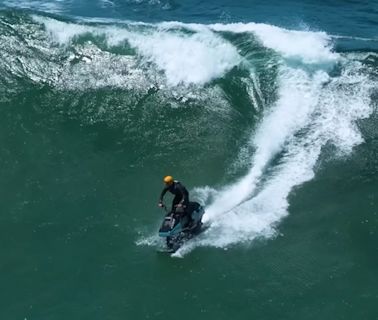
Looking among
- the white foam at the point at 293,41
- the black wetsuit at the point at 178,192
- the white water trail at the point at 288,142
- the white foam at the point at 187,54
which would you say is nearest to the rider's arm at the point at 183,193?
the black wetsuit at the point at 178,192

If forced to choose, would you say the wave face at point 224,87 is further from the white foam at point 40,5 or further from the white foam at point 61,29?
the white foam at point 40,5

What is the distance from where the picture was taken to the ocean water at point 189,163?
14.6 metres

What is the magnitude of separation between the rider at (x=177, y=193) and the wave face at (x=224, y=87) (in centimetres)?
124

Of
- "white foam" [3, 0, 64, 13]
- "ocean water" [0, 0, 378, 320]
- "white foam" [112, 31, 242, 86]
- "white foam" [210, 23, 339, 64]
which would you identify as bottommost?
"ocean water" [0, 0, 378, 320]

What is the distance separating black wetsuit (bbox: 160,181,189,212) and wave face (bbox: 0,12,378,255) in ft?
4.16

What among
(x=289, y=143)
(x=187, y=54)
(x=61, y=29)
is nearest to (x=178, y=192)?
(x=289, y=143)

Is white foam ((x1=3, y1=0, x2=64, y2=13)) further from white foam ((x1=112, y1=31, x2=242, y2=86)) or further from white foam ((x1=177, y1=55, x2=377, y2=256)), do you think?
white foam ((x1=177, y1=55, x2=377, y2=256))

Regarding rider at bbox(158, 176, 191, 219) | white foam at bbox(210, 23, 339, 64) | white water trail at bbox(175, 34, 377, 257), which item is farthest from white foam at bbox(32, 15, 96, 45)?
rider at bbox(158, 176, 191, 219)

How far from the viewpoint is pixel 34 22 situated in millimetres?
23688

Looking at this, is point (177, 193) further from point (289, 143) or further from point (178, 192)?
point (289, 143)

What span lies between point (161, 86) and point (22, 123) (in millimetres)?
4760

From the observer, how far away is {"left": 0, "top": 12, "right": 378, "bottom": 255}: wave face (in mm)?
17891

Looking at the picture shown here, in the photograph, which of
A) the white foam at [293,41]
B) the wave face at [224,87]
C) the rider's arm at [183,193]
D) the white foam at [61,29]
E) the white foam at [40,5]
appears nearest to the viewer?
the rider's arm at [183,193]

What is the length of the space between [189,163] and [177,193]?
328 centimetres
